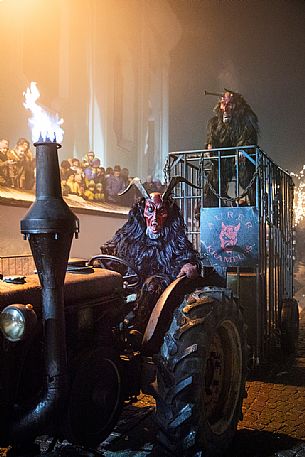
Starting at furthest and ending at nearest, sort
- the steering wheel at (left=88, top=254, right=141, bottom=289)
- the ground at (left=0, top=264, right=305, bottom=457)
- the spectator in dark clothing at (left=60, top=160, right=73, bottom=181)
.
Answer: the spectator in dark clothing at (left=60, top=160, right=73, bottom=181), the steering wheel at (left=88, top=254, right=141, bottom=289), the ground at (left=0, top=264, right=305, bottom=457)

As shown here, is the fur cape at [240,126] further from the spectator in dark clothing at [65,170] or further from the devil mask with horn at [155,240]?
the spectator in dark clothing at [65,170]

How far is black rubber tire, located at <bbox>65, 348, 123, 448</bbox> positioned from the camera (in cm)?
277

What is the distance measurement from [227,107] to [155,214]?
3490mm

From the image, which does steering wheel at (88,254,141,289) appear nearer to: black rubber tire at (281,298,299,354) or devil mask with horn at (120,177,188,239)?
devil mask with horn at (120,177,188,239)

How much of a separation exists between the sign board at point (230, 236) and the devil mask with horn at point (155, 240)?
1.01 m

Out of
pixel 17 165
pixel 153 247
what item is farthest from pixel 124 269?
pixel 17 165

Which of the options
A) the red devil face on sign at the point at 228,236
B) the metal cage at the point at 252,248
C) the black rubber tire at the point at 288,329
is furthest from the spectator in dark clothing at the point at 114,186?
the red devil face on sign at the point at 228,236

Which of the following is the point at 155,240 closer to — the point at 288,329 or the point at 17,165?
the point at 288,329

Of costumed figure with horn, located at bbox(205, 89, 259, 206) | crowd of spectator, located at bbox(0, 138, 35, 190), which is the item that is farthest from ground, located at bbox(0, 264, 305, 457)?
crowd of spectator, located at bbox(0, 138, 35, 190)

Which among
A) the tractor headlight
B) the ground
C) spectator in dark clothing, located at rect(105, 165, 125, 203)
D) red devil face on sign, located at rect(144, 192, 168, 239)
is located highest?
spectator in dark clothing, located at rect(105, 165, 125, 203)

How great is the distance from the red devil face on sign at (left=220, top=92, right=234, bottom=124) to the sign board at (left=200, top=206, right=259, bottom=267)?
7.35 ft

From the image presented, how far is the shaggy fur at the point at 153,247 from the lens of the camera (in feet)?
15.0

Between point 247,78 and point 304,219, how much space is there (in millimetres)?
7376

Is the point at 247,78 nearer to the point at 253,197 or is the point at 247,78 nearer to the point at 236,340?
the point at 253,197
